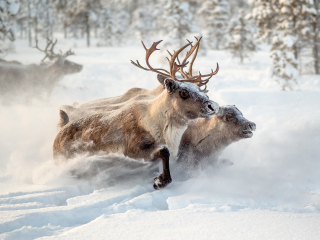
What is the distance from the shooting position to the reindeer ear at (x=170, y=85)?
4531 millimetres

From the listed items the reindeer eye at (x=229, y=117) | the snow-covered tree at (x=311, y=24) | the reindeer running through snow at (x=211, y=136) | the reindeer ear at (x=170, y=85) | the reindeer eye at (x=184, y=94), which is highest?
the snow-covered tree at (x=311, y=24)

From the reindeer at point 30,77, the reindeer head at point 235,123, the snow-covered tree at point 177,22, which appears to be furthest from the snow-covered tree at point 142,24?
the reindeer head at point 235,123

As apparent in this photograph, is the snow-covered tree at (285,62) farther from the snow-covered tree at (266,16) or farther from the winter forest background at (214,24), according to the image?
the snow-covered tree at (266,16)

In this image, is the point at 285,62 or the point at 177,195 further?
the point at 285,62

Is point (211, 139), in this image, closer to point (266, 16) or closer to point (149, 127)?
point (149, 127)

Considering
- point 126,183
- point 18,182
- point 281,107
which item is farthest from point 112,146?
point 281,107

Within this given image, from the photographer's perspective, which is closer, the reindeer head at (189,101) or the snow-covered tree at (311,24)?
the reindeer head at (189,101)

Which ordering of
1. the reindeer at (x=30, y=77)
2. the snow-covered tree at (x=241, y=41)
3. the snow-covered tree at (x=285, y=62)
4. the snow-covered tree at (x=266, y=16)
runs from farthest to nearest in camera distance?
the snow-covered tree at (x=241, y=41) < the snow-covered tree at (x=266, y=16) < the snow-covered tree at (x=285, y=62) < the reindeer at (x=30, y=77)

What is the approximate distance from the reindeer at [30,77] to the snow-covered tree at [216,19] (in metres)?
23.0

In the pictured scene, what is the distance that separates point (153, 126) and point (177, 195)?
3.40 ft

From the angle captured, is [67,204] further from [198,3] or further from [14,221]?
[198,3]

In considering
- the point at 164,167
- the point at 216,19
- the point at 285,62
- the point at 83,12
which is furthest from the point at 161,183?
the point at 83,12

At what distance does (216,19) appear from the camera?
3369 cm

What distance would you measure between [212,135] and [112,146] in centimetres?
168
